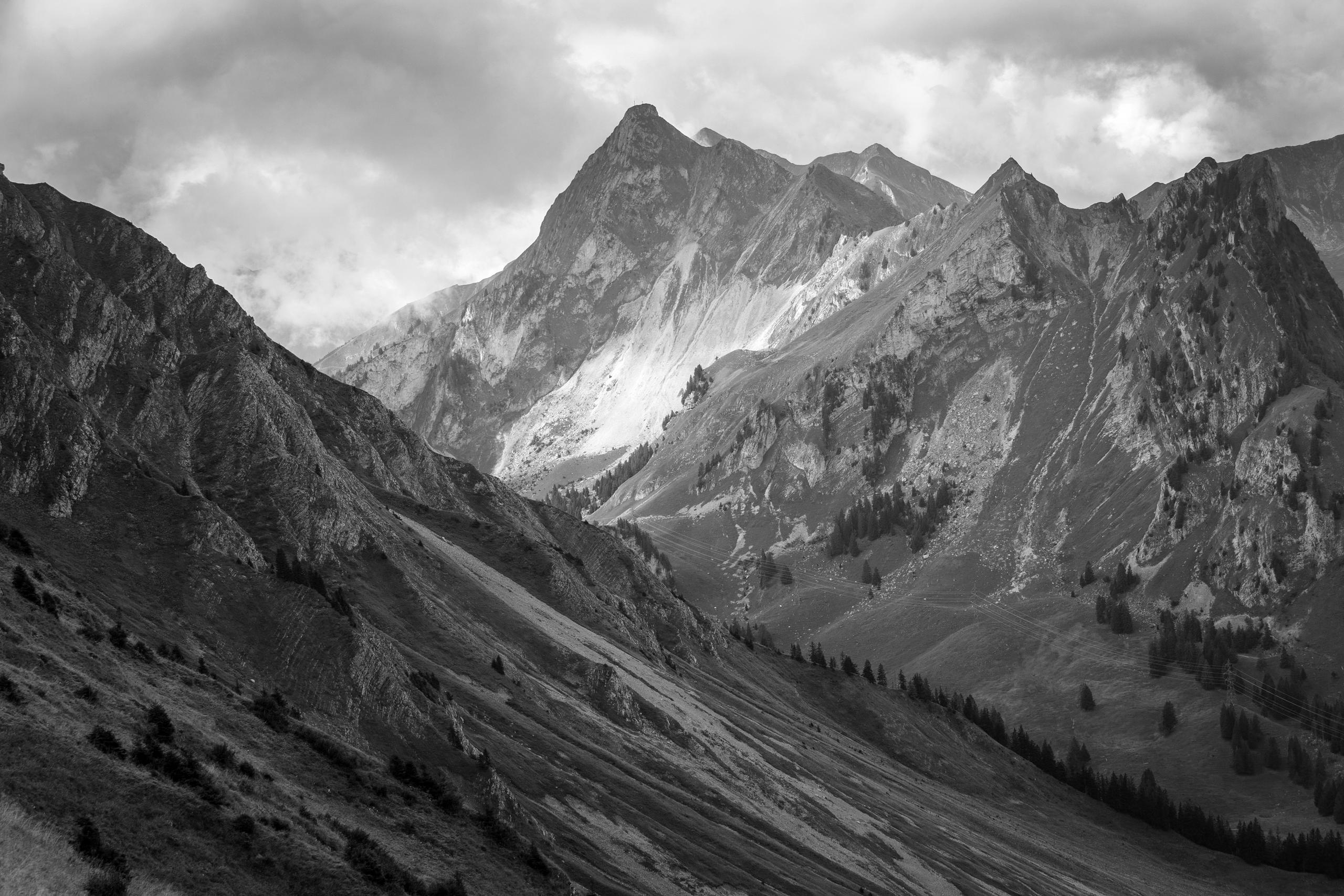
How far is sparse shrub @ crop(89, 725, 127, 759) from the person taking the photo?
43.0m

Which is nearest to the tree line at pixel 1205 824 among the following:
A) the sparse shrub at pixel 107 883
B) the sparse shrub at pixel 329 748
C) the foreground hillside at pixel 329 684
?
the foreground hillside at pixel 329 684

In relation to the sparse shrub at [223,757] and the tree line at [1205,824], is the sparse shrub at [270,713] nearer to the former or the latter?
the sparse shrub at [223,757]

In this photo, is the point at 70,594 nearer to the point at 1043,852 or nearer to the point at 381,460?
the point at 381,460

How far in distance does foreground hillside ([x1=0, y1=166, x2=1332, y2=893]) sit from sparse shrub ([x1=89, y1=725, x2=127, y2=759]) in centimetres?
14

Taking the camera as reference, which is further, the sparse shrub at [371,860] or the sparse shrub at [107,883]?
the sparse shrub at [371,860]

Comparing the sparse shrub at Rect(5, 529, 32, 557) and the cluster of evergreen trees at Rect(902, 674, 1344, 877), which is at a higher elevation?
the cluster of evergreen trees at Rect(902, 674, 1344, 877)

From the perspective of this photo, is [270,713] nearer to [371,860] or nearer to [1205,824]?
[371,860]

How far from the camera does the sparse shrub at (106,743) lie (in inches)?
1694

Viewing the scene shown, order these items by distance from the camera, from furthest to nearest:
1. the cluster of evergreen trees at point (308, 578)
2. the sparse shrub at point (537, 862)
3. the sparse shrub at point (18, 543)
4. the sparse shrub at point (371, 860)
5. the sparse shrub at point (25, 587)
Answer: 1. the cluster of evergreen trees at point (308, 578)
2. the sparse shrub at point (18, 543)
3. the sparse shrub at point (25, 587)
4. the sparse shrub at point (537, 862)
5. the sparse shrub at point (371, 860)

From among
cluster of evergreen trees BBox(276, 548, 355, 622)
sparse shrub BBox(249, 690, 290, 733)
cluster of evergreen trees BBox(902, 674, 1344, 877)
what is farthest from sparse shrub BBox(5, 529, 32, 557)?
cluster of evergreen trees BBox(902, 674, 1344, 877)

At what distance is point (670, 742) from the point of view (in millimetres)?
101500

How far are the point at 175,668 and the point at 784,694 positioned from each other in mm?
121081

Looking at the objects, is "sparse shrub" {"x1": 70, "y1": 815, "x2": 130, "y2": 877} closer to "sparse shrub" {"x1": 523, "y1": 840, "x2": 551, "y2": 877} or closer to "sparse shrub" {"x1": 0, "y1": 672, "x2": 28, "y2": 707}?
"sparse shrub" {"x1": 0, "y1": 672, "x2": 28, "y2": 707}

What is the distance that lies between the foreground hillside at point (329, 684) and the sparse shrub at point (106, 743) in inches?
5.6
